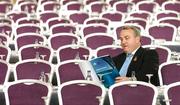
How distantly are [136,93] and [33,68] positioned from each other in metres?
1.96

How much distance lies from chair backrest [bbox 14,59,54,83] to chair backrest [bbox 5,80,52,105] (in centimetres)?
113

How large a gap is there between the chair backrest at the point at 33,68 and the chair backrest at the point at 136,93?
1578 mm

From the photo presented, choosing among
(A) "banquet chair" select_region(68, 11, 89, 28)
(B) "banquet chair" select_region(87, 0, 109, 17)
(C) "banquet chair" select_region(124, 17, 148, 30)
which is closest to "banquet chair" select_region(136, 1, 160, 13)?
(B) "banquet chair" select_region(87, 0, 109, 17)

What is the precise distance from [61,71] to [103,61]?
3.75ft

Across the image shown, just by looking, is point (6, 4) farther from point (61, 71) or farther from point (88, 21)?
point (61, 71)

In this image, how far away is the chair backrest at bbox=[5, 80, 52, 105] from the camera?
214 inches

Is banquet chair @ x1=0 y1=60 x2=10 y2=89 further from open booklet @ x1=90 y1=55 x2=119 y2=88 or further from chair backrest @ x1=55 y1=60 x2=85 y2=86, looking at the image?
open booklet @ x1=90 y1=55 x2=119 y2=88

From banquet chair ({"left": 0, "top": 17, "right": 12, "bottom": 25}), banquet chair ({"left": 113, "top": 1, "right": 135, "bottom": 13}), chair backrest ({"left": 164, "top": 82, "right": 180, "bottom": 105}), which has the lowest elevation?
chair backrest ({"left": 164, "top": 82, "right": 180, "bottom": 105})

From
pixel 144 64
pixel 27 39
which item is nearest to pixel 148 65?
pixel 144 64

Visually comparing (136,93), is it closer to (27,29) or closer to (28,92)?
(28,92)

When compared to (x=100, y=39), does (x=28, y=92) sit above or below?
below

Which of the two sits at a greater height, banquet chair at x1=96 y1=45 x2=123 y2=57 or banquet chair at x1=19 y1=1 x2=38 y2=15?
banquet chair at x1=19 y1=1 x2=38 y2=15

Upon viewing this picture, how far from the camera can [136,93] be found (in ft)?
17.3

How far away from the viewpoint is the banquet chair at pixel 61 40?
27.7ft
